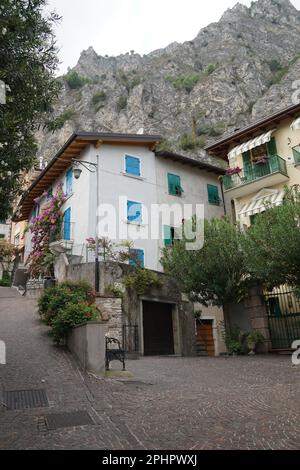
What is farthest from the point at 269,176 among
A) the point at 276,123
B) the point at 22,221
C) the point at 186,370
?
the point at 22,221

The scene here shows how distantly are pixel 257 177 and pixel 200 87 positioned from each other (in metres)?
38.6

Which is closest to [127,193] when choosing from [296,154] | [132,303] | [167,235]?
[167,235]

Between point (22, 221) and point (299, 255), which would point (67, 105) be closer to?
point (22, 221)

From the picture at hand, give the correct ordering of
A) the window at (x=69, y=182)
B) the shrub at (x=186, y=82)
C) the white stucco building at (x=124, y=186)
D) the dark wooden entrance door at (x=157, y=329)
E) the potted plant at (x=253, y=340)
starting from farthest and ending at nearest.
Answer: the shrub at (x=186, y=82)
the window at (x=69, y=182)
the white stucco building at (x=124, y=186)
the dark wooden entrance door at (x=157, y=329)
the potted plant at (x=253, y=340)

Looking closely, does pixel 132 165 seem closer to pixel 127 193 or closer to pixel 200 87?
pixel 127 193

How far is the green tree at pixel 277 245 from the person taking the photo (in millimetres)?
14117

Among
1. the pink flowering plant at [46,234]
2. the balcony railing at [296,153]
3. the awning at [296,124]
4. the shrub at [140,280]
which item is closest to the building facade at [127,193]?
the pink flowering plant at [46,234]

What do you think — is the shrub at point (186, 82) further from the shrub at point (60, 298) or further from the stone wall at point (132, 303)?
the shrub at point (60, 298)

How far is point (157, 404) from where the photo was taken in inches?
272

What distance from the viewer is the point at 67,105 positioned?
63.1 m

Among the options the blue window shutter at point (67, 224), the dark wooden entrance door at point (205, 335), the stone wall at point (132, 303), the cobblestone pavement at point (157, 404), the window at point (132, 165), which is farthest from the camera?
the window at point (132, 165)

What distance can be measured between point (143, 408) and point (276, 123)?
18983 millimetres

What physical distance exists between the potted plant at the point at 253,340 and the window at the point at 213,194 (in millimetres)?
11934

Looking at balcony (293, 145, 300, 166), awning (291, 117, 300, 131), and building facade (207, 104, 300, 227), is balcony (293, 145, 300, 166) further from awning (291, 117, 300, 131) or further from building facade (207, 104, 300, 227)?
awning (291, 117, 300, 131)
